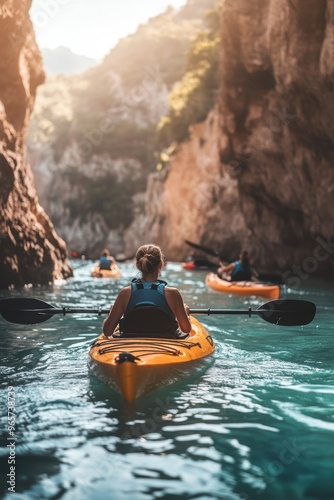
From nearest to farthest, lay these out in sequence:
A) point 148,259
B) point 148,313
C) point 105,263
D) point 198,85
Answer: point 148,259 < point 148,313 < point 105,263 < point 198,85

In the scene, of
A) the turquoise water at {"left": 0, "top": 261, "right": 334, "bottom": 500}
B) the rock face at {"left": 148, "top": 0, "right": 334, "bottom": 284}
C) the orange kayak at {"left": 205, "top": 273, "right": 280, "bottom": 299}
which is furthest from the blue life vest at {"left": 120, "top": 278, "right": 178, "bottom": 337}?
the rock face at {"left": 148, "top": 0, "right": 334, "bottom": 284}

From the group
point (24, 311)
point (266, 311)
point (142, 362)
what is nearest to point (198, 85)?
point (266, 311)

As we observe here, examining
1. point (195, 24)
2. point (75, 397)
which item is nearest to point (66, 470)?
point (75, 397)

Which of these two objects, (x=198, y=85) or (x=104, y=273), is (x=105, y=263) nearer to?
(x=104, y=273)

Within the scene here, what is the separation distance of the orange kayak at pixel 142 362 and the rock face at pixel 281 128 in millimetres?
9336

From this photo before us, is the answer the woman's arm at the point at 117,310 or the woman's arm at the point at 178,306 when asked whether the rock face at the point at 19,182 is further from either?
the woman's arm at the point at 178,306

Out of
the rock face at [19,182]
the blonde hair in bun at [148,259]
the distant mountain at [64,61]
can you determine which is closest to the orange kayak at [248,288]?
the rock face at [19,182]

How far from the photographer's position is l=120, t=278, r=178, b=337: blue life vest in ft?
15.4

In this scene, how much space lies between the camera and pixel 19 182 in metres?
15.7

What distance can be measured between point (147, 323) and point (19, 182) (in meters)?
11.9

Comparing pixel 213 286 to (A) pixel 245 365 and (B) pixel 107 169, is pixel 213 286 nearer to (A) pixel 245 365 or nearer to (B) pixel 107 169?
(A) pixel 245 365

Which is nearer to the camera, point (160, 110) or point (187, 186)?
point (187, 186)

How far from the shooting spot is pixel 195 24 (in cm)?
7175

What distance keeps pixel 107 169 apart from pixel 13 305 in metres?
51.1
